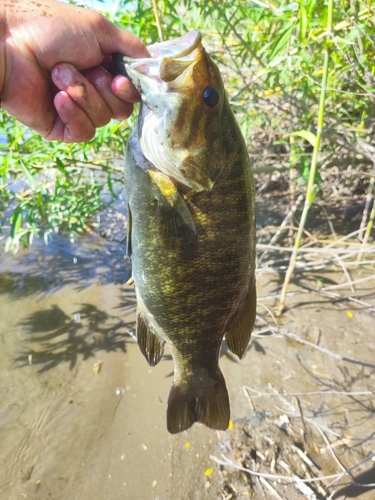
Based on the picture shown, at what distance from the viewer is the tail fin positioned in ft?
5.87

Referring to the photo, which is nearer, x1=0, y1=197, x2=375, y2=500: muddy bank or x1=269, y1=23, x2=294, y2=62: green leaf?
x1=269, y1=23, x2=294, y2=62: green leaf

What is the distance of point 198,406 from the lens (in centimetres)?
183

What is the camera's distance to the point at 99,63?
1521 millimetres

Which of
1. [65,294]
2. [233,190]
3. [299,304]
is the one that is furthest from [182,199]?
[65,294]

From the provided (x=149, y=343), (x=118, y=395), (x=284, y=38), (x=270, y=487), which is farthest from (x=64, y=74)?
(x=118, y=395)

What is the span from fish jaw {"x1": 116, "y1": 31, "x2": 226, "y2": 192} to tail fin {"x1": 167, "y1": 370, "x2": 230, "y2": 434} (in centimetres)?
103

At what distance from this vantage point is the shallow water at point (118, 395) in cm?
298

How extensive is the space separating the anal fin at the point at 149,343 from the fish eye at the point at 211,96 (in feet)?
3.27

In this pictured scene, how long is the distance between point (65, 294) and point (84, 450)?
253 centimetres

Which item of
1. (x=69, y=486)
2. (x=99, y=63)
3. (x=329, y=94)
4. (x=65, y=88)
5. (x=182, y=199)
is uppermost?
(x=329, y=94)

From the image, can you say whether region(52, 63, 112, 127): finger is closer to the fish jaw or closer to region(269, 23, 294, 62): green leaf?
the fish jaw

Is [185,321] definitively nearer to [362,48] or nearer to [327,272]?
[362,48]

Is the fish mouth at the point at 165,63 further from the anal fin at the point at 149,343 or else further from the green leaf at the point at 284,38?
the green leaf at the point at 284,38

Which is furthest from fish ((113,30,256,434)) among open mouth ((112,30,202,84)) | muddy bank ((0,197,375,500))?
muddy bank ((0,197,375,500))
